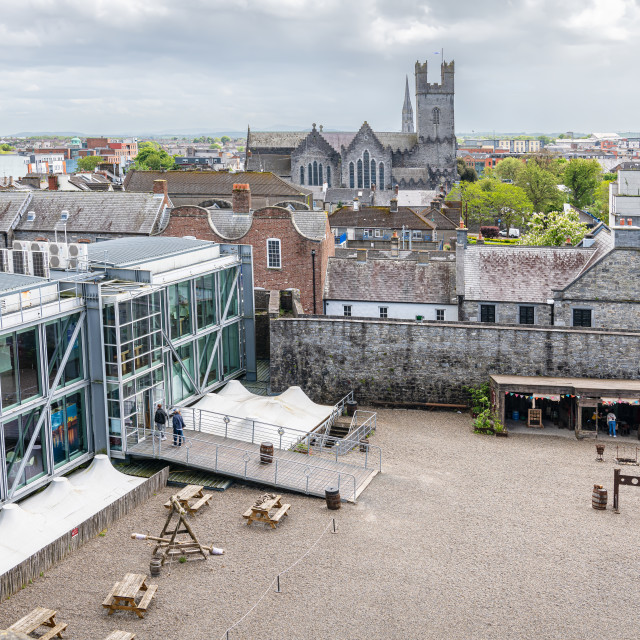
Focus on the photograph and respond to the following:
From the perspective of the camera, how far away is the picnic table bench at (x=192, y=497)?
22219 millimetres

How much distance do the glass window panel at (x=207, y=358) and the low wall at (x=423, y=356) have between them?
8.02 feet

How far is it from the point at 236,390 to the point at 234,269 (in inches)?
229

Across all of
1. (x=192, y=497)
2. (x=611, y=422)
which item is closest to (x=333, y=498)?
(x=192, y=497)

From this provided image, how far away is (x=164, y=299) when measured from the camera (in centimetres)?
2847

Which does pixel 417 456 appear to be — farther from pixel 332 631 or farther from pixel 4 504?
pixel 4 504

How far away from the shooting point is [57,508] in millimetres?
21078

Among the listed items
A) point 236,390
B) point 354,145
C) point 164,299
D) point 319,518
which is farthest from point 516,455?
point 354,145

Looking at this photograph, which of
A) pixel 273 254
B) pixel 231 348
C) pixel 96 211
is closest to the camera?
pixel 231 348

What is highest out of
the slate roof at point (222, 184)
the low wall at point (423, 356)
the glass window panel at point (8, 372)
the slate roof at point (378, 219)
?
the slate roof at point (222, 184)

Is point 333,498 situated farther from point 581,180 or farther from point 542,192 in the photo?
point 581,180

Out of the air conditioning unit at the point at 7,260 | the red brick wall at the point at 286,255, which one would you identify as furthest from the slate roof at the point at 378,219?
the air conditioning unit at the point at 7,260

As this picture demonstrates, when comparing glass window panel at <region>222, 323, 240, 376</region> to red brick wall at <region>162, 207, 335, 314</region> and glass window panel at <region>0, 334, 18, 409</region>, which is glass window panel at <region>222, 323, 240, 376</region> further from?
glass window panel at <region>0, 334, 18, 409</region>

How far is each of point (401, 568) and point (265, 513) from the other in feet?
13.8

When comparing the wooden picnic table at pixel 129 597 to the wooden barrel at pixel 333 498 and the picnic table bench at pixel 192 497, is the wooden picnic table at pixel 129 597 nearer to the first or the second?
the picnic table bench at pixel 192 497
